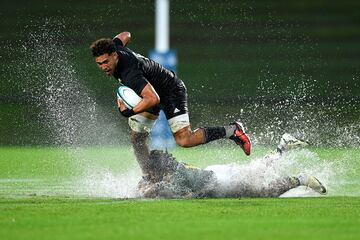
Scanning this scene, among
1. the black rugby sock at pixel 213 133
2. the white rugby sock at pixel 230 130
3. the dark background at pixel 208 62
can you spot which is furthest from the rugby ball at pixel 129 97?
the dark background at pixel 208 62

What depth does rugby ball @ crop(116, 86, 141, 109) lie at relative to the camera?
1062cm

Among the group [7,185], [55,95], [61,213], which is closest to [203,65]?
[55,95]

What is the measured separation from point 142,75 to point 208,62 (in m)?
11.9

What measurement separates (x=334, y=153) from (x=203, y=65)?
5.92 m

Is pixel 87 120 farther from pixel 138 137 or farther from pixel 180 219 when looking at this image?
pixel 180 219

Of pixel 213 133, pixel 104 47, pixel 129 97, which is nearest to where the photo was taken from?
pixel 129 97

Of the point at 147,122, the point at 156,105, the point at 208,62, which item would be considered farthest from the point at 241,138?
the point at 208,62

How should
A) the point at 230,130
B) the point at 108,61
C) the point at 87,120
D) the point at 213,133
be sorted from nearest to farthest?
the point at 108,61, the point at 213,133, the point at 230,130, the point at 87,120

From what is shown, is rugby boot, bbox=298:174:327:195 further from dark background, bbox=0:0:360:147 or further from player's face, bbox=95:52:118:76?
dark background, bbox=0:0:360:147

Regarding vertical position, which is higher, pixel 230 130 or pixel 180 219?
pixel 230 130

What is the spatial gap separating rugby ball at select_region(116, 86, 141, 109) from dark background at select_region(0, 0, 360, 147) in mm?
8680

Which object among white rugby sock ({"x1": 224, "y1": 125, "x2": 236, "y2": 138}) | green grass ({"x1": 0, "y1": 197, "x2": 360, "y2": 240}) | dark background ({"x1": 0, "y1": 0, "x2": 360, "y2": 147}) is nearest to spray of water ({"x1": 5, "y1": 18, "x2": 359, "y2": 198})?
dark background ({"x1": 0, "y1": 0, "x2": 360, "y2": 147})

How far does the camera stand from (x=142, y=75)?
10.9m

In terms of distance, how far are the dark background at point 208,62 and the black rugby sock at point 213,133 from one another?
305 inches
